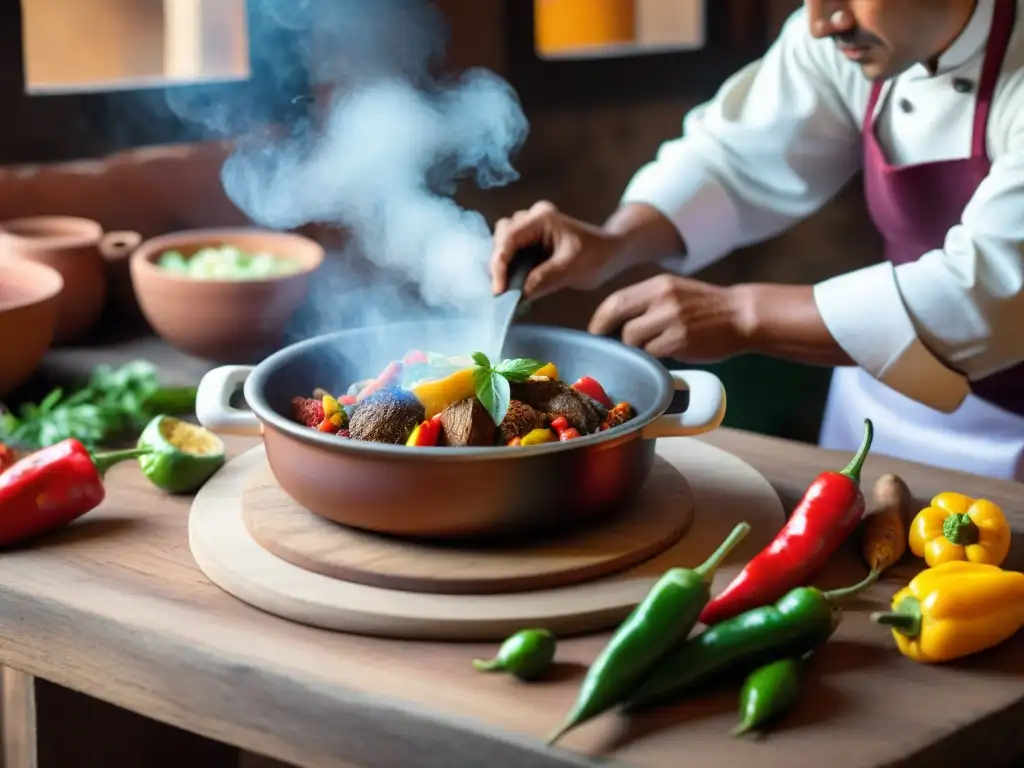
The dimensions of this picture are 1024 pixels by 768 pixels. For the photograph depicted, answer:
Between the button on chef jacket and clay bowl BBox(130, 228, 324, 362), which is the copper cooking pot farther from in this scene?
clay bowl BBox(130, 228, 324, 362)

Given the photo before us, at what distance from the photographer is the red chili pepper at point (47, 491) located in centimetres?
136

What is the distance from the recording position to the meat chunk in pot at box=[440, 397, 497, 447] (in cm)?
129

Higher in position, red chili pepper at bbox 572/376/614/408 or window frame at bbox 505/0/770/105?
window frame at bbox 505/0/770/105

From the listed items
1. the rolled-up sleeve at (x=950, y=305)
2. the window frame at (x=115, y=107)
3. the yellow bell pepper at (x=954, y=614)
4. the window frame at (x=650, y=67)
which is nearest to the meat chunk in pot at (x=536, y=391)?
the yellow bell pepper at (x=954, y=614)

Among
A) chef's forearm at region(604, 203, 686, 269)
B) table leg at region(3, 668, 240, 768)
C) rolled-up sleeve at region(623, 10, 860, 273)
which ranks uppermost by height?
rolled-up sleeve at region(623, 10, 860, 273)

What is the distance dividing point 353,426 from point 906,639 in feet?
1.94

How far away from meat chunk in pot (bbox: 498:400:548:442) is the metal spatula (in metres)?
0.21

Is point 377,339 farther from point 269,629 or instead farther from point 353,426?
point 269,629

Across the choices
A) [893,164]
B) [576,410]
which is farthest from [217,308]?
[893,164]

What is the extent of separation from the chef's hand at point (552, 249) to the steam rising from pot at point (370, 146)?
256 mm

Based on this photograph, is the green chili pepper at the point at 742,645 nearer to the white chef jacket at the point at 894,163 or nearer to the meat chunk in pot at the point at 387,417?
the meat chunk in pot at the point at 387,417

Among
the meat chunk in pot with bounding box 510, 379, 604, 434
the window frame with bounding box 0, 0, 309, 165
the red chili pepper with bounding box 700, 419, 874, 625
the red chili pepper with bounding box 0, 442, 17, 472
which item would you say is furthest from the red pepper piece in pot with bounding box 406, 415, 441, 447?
the window frame with bounding box 0, 0, 309, 165

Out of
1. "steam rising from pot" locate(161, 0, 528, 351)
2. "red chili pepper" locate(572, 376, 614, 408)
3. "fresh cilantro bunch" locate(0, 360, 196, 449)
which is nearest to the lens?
"red chili pepper" locate(572, 376, 614, 408)

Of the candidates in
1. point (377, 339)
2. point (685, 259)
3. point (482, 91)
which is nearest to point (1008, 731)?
point (377, 339)
